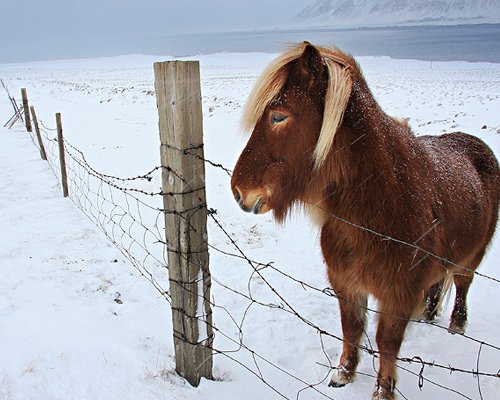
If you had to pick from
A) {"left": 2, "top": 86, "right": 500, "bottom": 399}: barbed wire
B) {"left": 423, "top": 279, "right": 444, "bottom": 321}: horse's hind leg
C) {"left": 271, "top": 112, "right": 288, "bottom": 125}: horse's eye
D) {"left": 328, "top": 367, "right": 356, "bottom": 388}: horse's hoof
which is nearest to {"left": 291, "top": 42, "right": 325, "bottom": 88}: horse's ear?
{"left": 271, "top": 112, "right": 288, "bottom": 125}: horse's eye

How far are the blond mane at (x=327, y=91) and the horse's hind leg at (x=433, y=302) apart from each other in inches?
84.3

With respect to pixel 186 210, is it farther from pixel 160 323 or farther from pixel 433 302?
pixel 433 302

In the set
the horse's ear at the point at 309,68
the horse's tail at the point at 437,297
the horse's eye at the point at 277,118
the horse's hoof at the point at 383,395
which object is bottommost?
the horse's hoof at the point at 383,395

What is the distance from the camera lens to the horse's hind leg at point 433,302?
3.45 metres

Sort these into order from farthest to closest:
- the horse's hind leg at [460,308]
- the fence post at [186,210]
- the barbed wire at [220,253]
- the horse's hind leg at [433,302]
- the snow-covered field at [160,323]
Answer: the horse's hind leg at [460,308] → the horse's hind leg at [433,302] → the snow-covered field at [160,323] → the barbed wire at [220,253] → the fence post at [186,210]

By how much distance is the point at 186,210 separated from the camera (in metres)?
2.22

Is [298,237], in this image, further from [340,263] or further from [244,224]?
[340,263]

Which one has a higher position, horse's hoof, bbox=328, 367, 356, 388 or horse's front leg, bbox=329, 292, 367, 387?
horse's front leg, bbox=329, 292, 367, 387

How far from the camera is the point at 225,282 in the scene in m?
4.43

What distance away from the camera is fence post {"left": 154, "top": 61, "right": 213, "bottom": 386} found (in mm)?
2037

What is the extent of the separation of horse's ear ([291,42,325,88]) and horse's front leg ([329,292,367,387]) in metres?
1.62

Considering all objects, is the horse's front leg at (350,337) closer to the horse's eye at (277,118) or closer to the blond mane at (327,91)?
the blond mane at (327,91)

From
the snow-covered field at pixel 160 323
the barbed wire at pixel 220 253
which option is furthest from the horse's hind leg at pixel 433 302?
the barbed wire at pixel 220 253

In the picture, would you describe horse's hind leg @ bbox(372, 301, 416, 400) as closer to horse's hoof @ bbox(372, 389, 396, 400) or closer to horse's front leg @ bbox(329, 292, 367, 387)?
horse's hoof @ bbox(372, 389, 396, 400)
